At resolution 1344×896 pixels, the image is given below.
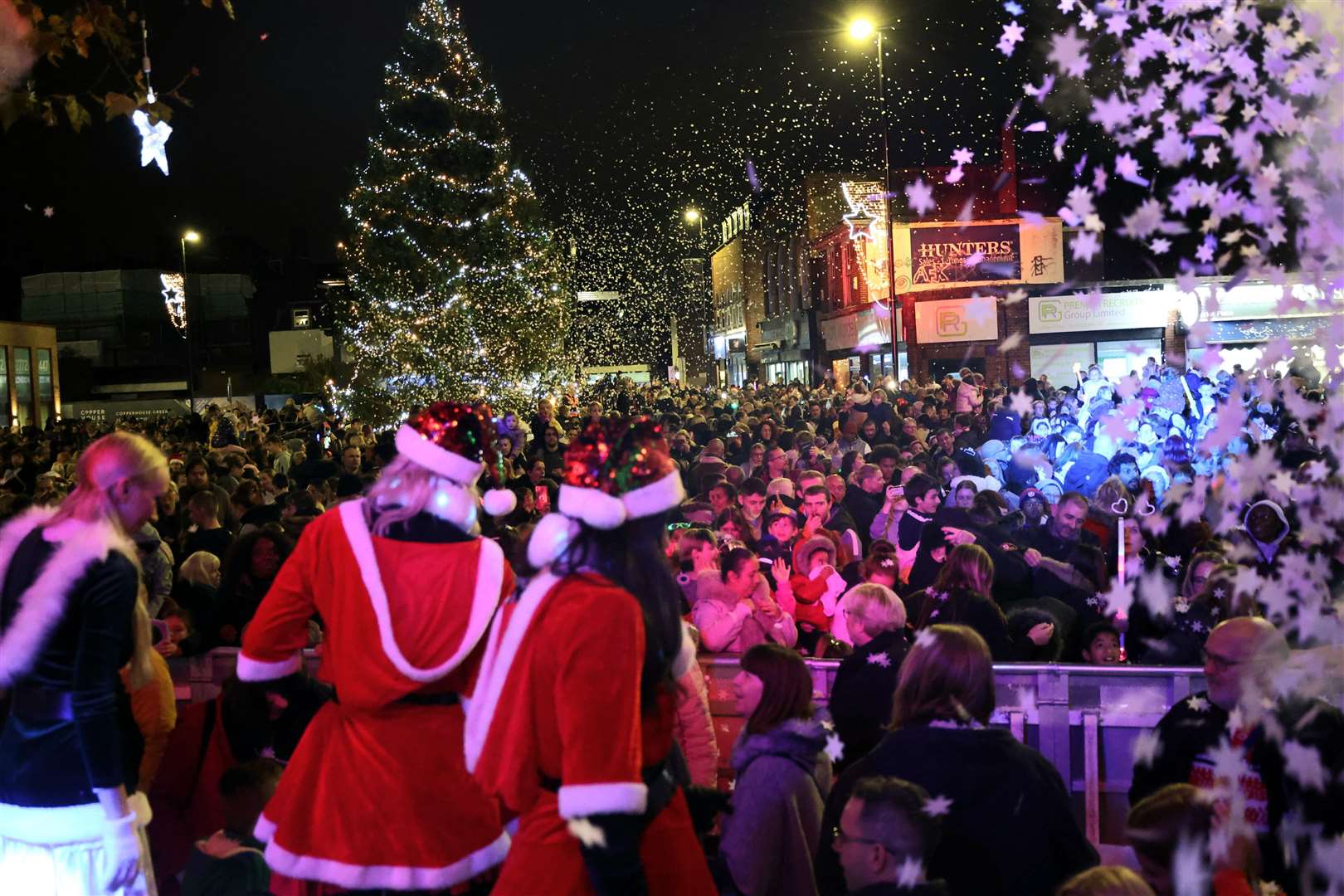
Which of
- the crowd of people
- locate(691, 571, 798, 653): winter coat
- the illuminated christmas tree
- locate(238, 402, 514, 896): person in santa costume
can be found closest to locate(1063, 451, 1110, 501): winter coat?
the crowd of people

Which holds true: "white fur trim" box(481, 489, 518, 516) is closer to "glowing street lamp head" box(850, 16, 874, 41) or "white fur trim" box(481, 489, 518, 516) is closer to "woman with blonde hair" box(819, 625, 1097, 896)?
"woman with blonde hair" box(819, 625, 1097, 896)

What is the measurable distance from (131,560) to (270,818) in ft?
2.77

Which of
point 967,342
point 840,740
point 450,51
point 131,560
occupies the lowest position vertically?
point 840,740

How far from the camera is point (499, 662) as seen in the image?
2.96 metres

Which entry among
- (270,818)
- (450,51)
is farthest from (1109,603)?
(450,51)

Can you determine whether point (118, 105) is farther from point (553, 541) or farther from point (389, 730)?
point (553, 541)

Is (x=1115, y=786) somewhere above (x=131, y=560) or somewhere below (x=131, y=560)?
below

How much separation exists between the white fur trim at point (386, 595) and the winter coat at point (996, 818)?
1.27m

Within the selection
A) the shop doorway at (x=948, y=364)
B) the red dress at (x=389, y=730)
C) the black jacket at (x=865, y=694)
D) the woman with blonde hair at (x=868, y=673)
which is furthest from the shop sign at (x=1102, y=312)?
the red dress at (x=389, y=730)

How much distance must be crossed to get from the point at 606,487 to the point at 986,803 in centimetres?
148

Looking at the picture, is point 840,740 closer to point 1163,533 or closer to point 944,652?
point 944,652

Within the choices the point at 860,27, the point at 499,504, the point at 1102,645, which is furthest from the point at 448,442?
the point at 860,27

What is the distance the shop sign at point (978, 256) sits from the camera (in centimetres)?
4106

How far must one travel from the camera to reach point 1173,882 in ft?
11.3
